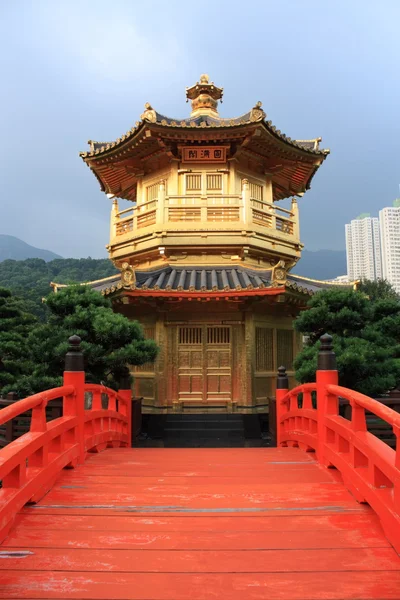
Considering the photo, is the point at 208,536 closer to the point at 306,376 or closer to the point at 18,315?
the point at 306,376

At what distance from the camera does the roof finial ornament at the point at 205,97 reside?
16.1 meters

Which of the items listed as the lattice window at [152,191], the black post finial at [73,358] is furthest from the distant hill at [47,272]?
the black post finial at [73,358]

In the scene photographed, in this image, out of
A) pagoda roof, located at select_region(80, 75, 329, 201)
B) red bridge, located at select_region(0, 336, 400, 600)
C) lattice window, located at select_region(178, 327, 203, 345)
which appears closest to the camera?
red bridge, located at select_region(0, 336, 400, 600)

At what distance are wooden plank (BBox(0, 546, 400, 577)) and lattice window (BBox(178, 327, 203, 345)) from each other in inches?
362

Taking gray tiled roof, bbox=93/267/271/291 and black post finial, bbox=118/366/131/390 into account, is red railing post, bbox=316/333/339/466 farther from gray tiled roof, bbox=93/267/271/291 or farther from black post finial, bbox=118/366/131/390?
gray tiled roof, bbox=93/267/271/291

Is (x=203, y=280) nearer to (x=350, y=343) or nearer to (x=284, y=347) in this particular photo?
(x=284, y=347)

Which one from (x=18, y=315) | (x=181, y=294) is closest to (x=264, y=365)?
(x=181, y=294)

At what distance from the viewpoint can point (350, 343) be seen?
27.6 ft

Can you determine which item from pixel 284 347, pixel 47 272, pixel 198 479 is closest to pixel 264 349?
pixel 284 347

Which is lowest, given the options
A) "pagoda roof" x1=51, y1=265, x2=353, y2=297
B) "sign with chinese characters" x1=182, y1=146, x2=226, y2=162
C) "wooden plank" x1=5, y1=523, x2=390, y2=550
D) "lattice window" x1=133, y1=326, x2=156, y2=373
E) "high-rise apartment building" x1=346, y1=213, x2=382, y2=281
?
"wooden plank" x1=5, y1=523, x2=390, y2=550

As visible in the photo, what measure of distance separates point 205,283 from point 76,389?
22.2ft

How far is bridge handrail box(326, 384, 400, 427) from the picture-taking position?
3.03m

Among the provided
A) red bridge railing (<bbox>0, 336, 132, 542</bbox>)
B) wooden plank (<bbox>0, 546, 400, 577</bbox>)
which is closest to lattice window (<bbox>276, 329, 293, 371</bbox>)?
red bridge railing (<bbox>0, 336, 132, 542</bbox>)

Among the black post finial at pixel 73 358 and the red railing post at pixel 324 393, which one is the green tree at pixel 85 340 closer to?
the black post finial at pixel 73 358
